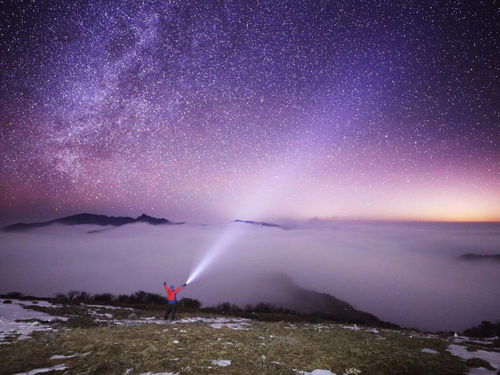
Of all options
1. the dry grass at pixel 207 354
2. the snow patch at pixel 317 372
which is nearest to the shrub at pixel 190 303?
the dry grass at pixel 207 354

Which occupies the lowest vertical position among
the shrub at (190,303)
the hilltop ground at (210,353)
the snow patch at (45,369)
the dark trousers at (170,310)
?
the shrub at (190,303)

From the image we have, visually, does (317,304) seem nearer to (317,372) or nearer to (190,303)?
(190,303)

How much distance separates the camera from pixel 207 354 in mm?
8383

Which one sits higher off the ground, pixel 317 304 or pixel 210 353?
pixel 210 353

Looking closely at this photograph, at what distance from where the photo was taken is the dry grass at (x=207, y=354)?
739 centimetres

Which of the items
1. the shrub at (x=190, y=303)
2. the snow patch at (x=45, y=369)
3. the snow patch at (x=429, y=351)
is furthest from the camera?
the shrub at (x=190, y=303)

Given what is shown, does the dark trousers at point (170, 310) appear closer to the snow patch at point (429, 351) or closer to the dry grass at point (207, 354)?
the dry grass at point (207, 354)

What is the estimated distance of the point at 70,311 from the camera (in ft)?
56.6

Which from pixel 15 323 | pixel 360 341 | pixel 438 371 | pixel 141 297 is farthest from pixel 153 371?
pixel 141 297

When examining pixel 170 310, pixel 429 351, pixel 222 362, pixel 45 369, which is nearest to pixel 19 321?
pixel 170 310

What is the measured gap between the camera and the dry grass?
24.2 ft

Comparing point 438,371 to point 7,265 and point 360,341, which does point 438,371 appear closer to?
point 360,341

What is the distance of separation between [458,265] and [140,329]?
256 metres

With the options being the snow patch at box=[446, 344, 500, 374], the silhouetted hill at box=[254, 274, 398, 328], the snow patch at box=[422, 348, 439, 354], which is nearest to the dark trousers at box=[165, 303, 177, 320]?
the snow patch at box=[422, 348, 439, 354]
